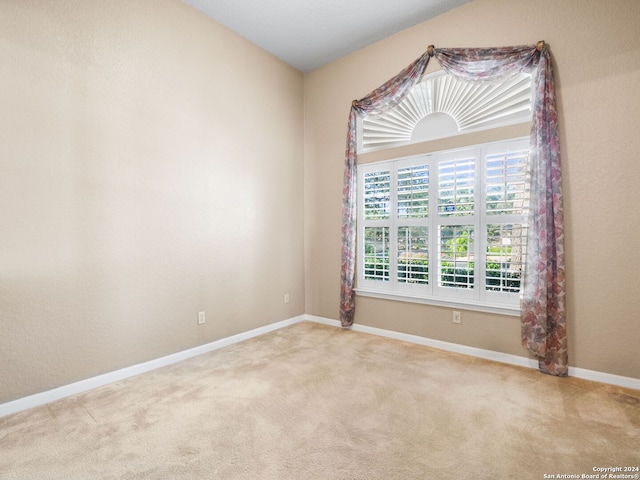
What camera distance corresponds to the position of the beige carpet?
1555 mm

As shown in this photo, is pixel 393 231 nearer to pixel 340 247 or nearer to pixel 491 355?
pixel 340 247

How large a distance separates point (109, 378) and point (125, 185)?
58.5 inches

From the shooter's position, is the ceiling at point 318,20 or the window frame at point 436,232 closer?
the window frame at point 436,232

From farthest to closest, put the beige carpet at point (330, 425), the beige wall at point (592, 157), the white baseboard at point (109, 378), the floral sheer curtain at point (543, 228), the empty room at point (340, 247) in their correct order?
the floral sheer curtain at point (543, 228), the beige wall at point (592, 157), the white baseboard at point (109, 378), the empty room at point (340, 247), the beige carpet at point (330, 425)

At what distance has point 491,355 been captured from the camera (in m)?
2.90

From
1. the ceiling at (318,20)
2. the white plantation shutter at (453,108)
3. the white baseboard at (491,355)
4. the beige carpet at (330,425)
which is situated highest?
the ceiling at (318,20)

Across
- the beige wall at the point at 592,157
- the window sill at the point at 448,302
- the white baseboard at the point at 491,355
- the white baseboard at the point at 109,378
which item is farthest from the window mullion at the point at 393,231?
the white baseboard at the point at 109,378

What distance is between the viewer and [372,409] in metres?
2.07

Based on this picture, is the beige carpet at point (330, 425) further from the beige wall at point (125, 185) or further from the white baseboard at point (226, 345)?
the beige wall at point (125, 185)

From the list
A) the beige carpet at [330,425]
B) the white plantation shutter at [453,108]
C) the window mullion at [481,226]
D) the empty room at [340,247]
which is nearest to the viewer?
the beige carpet at [330,425]

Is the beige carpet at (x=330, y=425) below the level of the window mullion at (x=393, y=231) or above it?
below

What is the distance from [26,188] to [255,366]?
6.77 feet

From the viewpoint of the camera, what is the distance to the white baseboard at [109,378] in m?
2.09

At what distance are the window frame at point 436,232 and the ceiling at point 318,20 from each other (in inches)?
51.4
